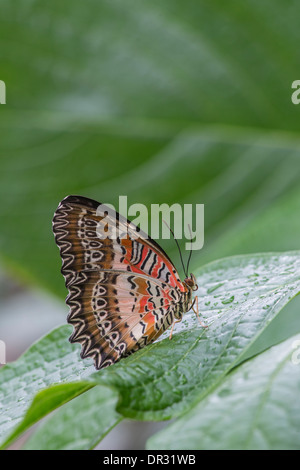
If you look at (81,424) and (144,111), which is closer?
(81,424)

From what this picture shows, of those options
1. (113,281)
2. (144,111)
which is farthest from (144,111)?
(113,281)

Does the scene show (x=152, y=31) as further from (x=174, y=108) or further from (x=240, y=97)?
(x=240, y=97)

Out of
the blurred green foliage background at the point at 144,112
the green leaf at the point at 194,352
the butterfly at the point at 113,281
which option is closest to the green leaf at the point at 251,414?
the green leaf at the point at 194,352

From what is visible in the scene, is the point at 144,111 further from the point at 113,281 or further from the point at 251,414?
the point at 251,414

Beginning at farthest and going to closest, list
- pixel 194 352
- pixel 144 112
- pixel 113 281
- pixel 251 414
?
pixel 144 112
pixel 113 281
pixel 194 352
pixel 251 414

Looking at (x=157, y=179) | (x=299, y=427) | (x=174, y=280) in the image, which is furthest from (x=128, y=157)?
(x=299, y=427)
